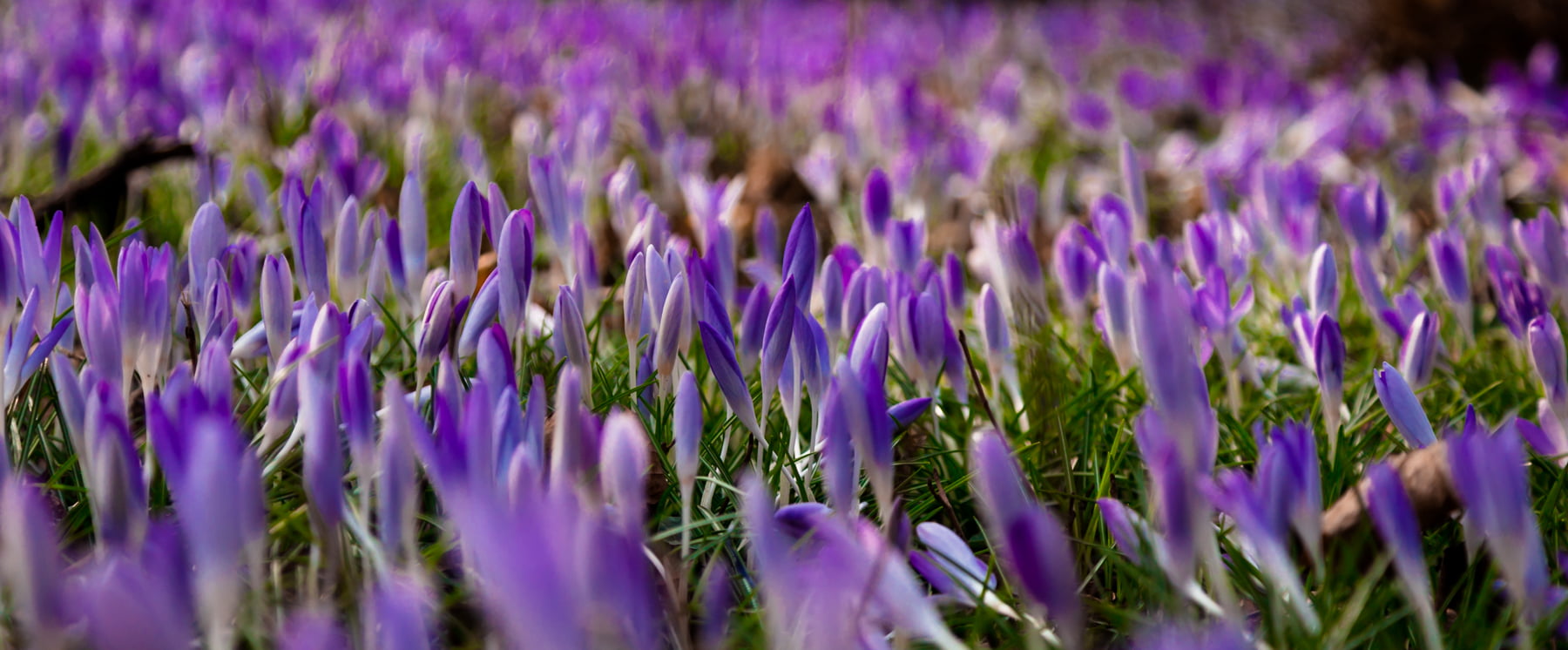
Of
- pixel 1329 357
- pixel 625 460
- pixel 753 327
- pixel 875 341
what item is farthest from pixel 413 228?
pixel 1329 357

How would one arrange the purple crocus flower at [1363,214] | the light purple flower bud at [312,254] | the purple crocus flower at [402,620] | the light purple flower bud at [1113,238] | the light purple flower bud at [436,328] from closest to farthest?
the purple crocus flower at [402,620] → the light purple flower bud at [436,328] → the light purple flower bud at [312,254] → the light purple flower bud at [1113,238] → the purple crocus flower at [1363,214]

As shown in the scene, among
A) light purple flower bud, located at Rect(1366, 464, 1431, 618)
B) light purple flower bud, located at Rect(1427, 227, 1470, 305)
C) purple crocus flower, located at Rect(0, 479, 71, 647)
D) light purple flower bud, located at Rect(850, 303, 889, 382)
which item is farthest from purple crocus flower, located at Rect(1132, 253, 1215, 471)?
light purple flower bud, located at Rect(1427, 227, 1470, 305)

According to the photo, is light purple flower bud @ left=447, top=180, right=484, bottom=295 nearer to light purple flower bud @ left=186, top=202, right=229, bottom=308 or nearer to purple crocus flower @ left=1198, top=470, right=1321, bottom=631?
light purple flower bud @ left=186, top=202, right=229, bottom=308

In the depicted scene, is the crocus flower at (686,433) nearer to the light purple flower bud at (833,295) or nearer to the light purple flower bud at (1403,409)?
the light purple flower bud at (833,295)

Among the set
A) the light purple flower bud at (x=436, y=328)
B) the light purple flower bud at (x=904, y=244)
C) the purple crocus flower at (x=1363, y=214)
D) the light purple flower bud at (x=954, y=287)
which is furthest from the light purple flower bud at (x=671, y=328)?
the purple crocus flower at (x=1363, y=214)

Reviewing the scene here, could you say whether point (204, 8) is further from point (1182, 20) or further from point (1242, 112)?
point (1182, 20)

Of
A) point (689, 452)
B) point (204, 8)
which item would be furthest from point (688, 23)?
point (689, 452)
